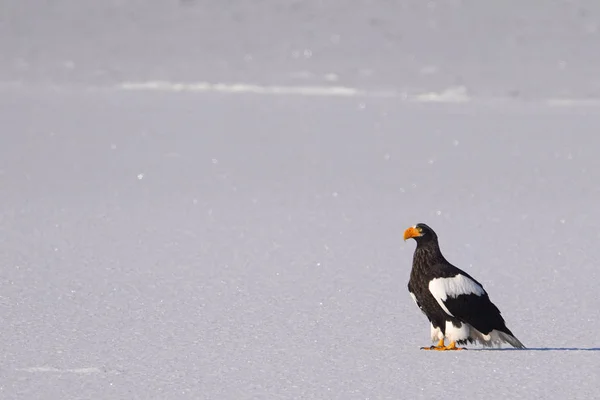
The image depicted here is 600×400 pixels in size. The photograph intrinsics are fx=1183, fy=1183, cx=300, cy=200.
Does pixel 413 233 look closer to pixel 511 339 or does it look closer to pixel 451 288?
pixel 451 288

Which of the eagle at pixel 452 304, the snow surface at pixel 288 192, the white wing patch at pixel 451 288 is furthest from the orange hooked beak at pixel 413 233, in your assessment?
the snow surface at pixel 288 192

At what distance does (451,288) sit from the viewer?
4492mm

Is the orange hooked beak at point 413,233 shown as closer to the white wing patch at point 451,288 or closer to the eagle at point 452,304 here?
the eagle at point 452,304

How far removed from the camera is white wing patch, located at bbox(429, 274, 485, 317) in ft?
14.7

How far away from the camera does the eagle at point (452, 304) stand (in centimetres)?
446

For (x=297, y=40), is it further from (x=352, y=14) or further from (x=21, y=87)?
(x=21, y=87)

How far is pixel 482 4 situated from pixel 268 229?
10956 millimetres

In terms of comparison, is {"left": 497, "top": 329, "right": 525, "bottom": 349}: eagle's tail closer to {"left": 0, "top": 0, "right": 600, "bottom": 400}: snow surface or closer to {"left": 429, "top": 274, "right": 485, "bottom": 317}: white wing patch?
{"left": 0, "top": 0, "right": 600, "bottom": 400}: snow surface

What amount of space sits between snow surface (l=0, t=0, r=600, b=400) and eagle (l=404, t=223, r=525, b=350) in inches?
3.4

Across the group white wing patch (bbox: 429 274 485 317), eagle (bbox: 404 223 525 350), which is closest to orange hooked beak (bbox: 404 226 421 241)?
eagle (bbox: 404 223 525 350)

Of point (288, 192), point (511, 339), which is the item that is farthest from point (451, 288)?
point (288, 192)

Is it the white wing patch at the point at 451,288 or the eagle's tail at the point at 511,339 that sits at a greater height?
the white wing patch at the point at 451,288

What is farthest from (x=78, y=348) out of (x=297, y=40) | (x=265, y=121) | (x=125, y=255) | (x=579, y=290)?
(x=297, y=40)

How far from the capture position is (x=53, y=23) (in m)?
16.8
